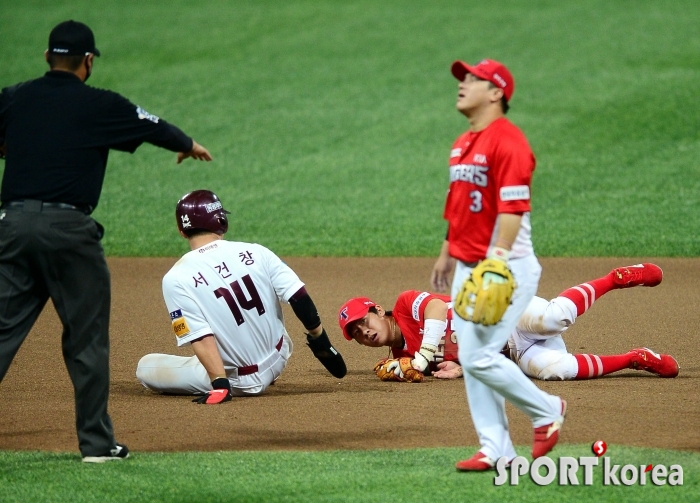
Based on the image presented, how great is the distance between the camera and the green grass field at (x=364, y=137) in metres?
4.97

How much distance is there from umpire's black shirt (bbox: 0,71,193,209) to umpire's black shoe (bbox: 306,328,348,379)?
6.68 feet

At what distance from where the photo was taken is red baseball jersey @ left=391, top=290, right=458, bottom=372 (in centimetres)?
→ 686

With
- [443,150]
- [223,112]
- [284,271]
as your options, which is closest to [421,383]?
[284,271]

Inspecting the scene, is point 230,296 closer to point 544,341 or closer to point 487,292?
point 544,341

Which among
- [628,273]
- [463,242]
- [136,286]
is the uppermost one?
[463,242]

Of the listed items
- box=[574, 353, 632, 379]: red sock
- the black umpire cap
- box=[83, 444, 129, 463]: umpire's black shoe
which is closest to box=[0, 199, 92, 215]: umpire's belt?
the black umpire cap

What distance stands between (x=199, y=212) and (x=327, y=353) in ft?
3.94

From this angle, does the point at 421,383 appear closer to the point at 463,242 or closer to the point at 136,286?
the point at 463,242

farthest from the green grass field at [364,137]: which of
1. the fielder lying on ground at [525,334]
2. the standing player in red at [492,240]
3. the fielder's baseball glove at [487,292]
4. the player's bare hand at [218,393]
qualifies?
the fielder lying on ground at [525,334]

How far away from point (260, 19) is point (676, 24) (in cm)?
929

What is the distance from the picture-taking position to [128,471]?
502 cm

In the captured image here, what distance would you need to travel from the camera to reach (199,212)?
6664mm

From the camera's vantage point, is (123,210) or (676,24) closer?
(123,210)

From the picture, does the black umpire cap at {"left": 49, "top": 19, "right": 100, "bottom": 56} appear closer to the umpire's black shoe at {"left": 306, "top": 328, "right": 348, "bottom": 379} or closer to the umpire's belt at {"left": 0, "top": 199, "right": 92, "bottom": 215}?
the umpire's belt at {"left": 0, "top": 199, "right": 92, "bottom": 215}
